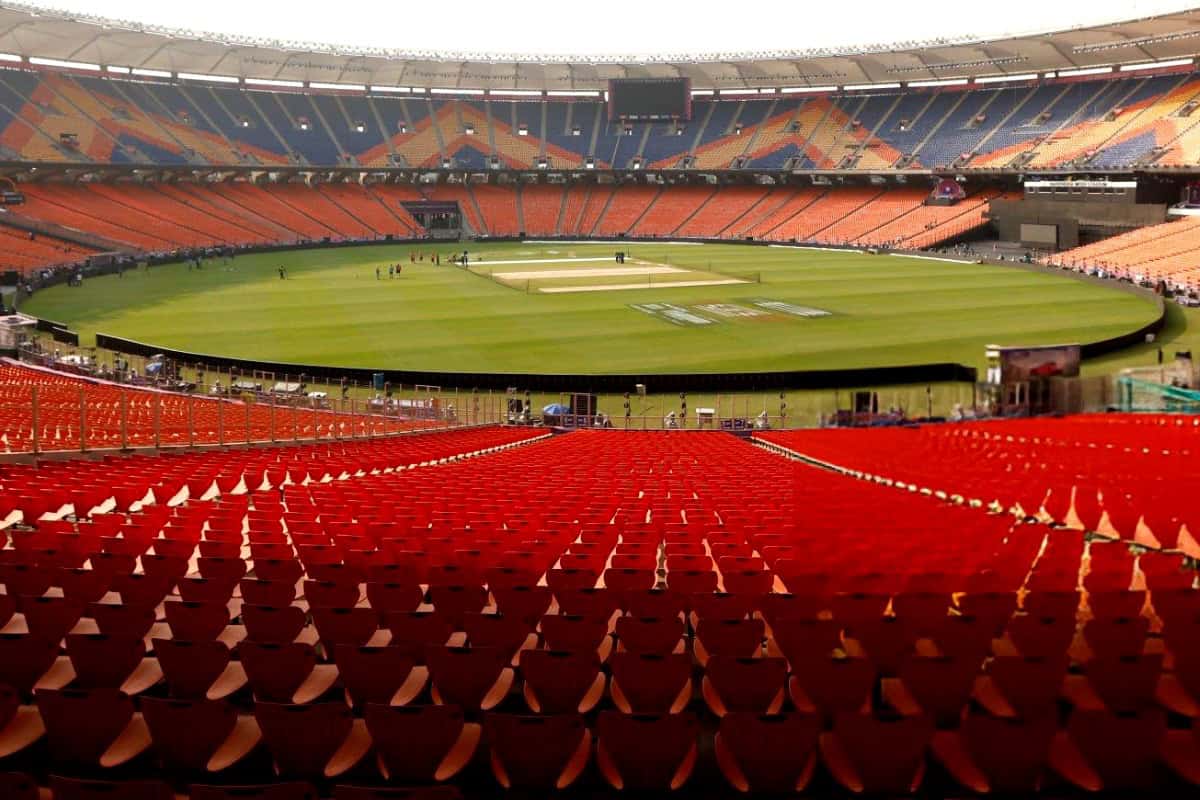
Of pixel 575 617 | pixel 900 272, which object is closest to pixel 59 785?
pixel 575 617

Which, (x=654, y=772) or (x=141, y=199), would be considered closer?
(x=654, y=772)

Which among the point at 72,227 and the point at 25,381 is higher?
the point at 72,227

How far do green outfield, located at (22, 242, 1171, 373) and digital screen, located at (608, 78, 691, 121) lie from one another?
44889mm

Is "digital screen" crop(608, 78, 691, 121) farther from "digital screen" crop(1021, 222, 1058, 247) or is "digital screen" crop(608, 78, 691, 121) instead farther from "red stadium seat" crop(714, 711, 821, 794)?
"red stadium seat" crop(714, 711, 821, 794)

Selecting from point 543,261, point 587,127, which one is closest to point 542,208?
point 587,127

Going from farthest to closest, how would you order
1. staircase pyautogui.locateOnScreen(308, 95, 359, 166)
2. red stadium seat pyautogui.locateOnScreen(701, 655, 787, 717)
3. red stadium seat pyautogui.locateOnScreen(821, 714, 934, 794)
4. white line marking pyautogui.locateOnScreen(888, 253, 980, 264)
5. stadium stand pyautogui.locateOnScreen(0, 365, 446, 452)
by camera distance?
staircase pyautogui.locateOnScreen(308, 95, 359, 166) → white line marking pyautogui.locateOnScreen(888, 253, 980, 264) → stadium stand pyautogui.locateOnScreen(0, 365, 446, 452) → red stadium seat pyautogui.locateOnScreen(701, 655, 787, 717) → red stadium seat pyautogui.locateOnScreen(821, 714, 934, 794)

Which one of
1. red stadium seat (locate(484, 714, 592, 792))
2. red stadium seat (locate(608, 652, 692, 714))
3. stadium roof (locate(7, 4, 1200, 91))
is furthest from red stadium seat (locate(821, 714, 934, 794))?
stadium roof (locate(7, 4, 1200, 91))

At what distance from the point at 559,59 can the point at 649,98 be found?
36.0 feet

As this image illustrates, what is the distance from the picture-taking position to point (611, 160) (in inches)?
4515

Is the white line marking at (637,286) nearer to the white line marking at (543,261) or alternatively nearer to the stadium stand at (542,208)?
the white line marking at (543,261)

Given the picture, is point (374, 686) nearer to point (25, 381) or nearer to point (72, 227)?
point (25, 381)

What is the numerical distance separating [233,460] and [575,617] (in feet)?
40.9

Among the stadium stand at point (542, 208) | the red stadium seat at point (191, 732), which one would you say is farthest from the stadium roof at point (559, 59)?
the red stadium seat at point (191, 732)

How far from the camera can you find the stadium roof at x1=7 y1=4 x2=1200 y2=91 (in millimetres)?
86250
